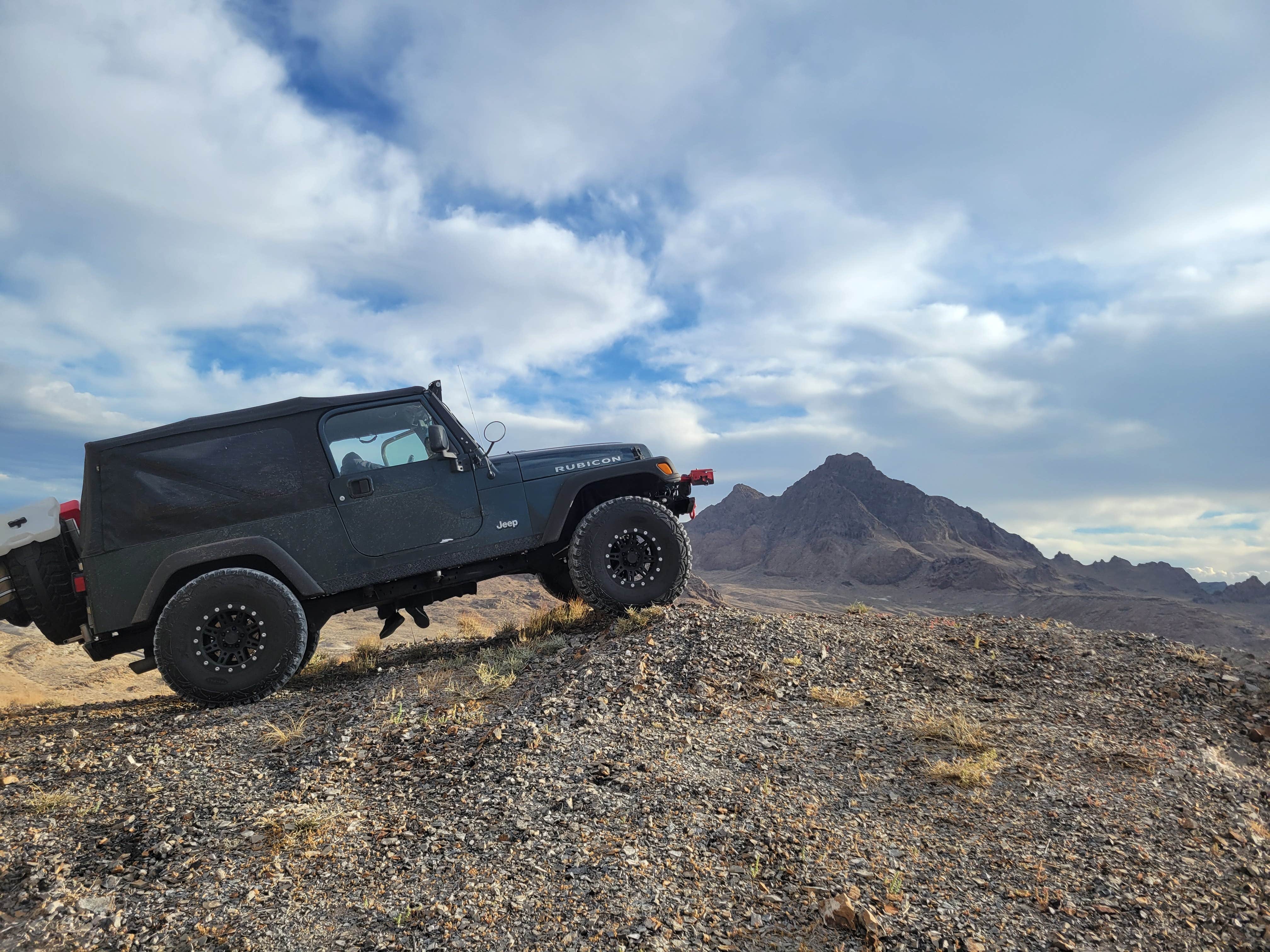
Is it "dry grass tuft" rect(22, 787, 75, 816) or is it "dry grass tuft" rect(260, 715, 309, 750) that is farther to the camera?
"dry grass tuft" rect(260, 715, 309, 750)

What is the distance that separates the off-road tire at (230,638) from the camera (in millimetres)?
6141

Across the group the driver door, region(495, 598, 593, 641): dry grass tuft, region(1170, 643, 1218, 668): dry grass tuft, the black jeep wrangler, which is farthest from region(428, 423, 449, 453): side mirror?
region(1170, 643, 1218, 668): dry grass tuft

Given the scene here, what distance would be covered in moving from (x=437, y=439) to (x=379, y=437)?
2.42ft

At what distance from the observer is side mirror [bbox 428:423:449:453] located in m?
6.52

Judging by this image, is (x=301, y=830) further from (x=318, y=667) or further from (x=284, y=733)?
(x=318, y=667)

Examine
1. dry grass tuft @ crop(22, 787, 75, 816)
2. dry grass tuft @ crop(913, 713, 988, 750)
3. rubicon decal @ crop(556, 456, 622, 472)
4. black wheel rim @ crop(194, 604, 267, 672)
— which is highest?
rubicon decal @ crop(556, 456, 622, 472)

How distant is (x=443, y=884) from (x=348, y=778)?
4.93 ft

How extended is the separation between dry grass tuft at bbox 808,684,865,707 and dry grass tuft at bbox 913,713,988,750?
0.54 meters

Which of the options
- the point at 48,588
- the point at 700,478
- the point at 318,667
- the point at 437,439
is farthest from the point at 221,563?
the point at 700,478

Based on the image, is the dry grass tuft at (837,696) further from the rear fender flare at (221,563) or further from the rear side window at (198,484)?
the rear side window at (198,484)

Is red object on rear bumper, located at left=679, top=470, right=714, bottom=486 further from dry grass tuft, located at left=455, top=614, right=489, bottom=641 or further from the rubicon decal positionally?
dry grass tuft, located at left=455, top=614, right=489, bottom=641

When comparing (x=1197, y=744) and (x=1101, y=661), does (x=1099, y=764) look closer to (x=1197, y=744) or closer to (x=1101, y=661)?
(x=1197, y=744)

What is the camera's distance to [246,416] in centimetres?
658

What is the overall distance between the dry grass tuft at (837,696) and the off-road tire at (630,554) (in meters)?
1.84
